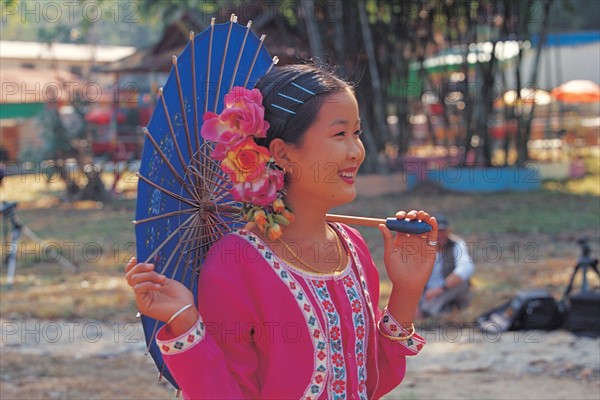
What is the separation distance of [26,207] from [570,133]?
1182 cm

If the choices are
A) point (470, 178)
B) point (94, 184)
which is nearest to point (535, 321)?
point (470, 178)

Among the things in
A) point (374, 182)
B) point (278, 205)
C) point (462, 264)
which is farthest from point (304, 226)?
point (374, 182)

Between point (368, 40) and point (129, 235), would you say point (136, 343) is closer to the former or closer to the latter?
point (129, 235)

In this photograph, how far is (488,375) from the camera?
5730mm

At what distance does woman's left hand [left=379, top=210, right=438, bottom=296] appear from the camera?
2.70 metres

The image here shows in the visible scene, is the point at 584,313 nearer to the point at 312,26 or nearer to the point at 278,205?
the point at 278,205

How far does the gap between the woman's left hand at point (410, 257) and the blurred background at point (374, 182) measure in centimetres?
55

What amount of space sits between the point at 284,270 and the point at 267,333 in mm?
178

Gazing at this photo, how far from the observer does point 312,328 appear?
244 centimetres

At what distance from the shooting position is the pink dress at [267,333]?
228 cm

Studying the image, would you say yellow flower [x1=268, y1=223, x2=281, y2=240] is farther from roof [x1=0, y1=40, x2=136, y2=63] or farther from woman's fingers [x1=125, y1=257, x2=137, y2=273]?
roof [x1=0, y1=40, x2=136, y2=63]

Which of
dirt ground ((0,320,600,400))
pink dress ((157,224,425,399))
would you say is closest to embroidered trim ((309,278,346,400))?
pink dress ((157,224,425,399))

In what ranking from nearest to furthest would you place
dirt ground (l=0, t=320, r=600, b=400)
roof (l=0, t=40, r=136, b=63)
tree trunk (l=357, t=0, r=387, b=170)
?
dirt ground (l=0, t=320, r=600, b=400)
tree trunk (l=357, t=0, r=387, b=170)
roof (l=0, t=40, r=136, b=63)

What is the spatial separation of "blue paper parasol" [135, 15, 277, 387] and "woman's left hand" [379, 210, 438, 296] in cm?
46
